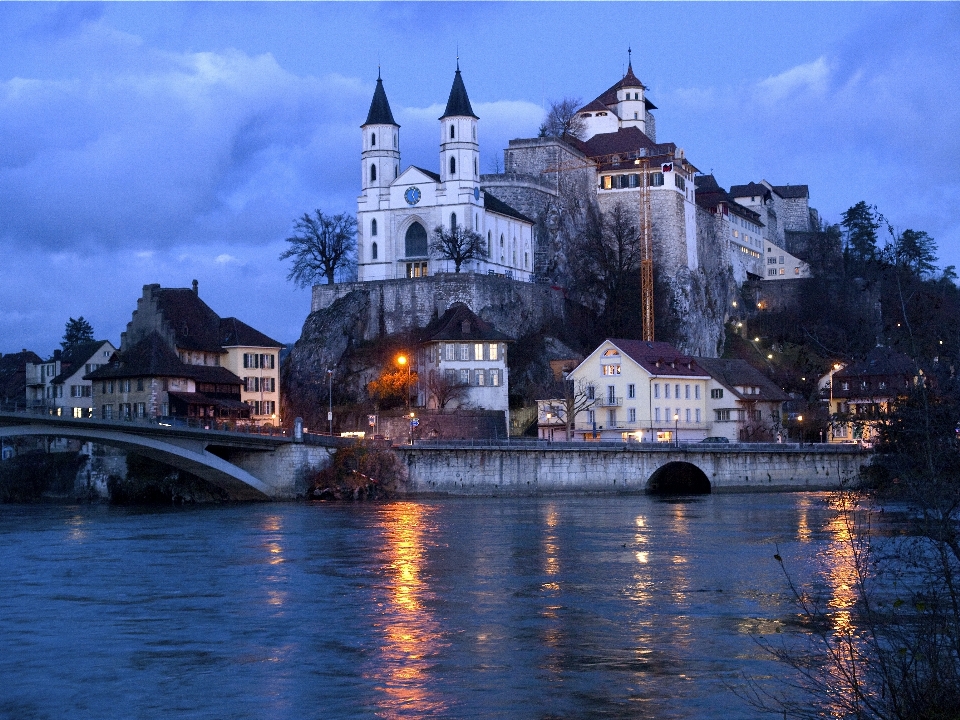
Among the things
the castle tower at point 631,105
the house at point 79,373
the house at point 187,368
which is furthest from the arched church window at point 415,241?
the castle tower at point 631,105

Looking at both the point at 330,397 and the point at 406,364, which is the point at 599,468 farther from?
the point at 330,397

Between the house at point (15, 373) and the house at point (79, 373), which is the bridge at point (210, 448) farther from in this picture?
the house at point (15, 373)

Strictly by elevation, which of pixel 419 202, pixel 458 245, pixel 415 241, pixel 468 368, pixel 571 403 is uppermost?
pixel 419 202

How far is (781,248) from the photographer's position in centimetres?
12812

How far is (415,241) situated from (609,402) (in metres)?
19.8

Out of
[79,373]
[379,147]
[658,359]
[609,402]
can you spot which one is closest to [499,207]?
[379,147]

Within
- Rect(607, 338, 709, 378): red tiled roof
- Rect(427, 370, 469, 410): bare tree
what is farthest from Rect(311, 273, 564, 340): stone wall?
Rect(607, 338, 709, 378): red tiled roof

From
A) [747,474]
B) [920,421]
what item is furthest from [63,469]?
[920,421]

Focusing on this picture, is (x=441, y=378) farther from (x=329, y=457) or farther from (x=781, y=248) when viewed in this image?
(x=781, y=248)

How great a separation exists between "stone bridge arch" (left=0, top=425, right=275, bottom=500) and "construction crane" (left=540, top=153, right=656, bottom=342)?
38.5m

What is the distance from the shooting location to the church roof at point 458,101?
295 feet

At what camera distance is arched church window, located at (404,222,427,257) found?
290 ft

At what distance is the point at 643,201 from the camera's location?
331 feet

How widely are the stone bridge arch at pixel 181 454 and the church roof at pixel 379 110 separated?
3537 cm
